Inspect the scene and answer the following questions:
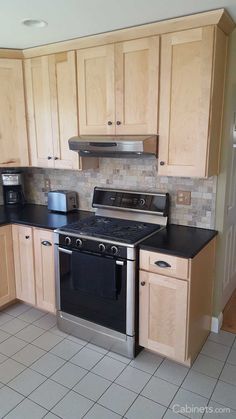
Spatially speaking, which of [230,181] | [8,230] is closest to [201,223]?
[230,181]

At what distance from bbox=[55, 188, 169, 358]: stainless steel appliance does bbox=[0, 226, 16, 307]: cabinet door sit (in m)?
0.59

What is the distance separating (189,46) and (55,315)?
236cm

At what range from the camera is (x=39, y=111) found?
9.40 feet

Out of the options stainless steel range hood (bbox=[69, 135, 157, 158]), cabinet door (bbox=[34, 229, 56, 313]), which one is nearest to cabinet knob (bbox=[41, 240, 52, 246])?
cabinet door (bbox=[34, 229, 56, 313])

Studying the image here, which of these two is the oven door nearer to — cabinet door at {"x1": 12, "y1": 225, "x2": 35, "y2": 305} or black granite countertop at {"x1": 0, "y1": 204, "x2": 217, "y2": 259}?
black granite countertop at {"x1": 0, "y1": 204, "x2": 217, "y2": 259}

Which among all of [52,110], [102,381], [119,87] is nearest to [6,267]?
[102,381]

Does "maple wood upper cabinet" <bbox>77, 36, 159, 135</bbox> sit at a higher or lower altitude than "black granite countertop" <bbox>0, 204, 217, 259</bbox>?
higher

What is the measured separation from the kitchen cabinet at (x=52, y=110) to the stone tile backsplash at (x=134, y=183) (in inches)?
8.0

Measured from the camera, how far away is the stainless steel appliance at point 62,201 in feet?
9.86

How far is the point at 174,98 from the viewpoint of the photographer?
7.23ft

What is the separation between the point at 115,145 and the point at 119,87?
45 cm

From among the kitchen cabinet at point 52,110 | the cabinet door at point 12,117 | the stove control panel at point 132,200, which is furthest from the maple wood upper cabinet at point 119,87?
the cabinet door at point 12,117

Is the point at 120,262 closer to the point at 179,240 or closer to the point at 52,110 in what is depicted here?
the point at 179,240

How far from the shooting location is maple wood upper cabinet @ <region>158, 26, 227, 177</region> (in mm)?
2057
